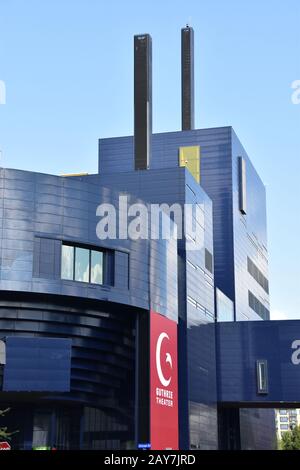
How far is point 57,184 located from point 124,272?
888 centimetres

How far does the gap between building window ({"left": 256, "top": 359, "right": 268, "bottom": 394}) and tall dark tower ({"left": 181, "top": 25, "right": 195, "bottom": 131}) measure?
36514 mm

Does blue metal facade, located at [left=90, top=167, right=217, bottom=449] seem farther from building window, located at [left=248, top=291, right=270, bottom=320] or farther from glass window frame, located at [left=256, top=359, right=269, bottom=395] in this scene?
building window, located at [left=248, top=291, right=270, bottom=320]

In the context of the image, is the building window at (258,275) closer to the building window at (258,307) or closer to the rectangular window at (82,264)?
the building window at (258,307)

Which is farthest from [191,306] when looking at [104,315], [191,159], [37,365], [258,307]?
[258,307]

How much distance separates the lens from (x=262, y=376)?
81.1 m

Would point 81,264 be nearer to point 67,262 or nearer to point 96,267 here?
point 67,262

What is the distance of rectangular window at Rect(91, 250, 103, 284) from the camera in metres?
58.6

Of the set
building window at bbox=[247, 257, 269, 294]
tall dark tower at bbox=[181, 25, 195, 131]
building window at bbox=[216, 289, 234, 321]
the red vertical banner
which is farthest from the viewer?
building window at bbox=[247, 257, 269, 294]

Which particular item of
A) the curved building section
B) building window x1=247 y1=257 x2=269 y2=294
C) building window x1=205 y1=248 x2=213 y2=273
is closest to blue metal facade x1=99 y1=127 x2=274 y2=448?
building window x1=247 y1=257 x2=269 y2=294

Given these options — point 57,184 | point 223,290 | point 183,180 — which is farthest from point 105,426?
point 223,290

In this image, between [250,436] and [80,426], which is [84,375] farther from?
[250,436]

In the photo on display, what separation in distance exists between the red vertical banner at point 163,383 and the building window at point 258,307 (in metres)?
41.2

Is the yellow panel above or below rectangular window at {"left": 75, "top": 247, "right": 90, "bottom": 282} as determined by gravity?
above

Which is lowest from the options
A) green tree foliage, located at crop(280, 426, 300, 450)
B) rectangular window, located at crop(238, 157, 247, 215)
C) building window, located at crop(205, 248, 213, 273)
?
green tree foliage, located at crop(280, 426, 300, 450)
